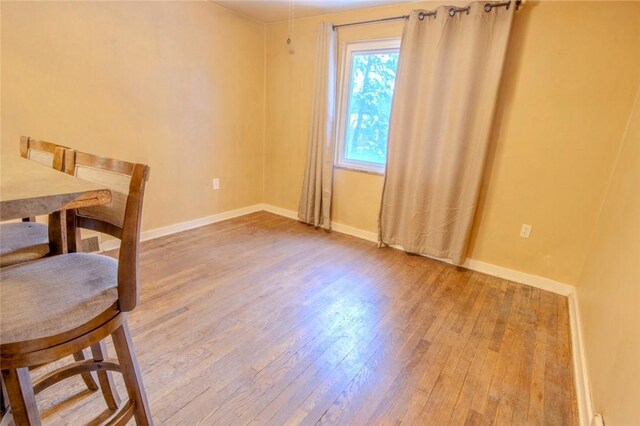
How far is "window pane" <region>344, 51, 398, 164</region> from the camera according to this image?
3.01 meters

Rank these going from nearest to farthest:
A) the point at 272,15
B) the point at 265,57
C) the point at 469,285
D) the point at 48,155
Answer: the point at 48,155 < the point at 469,285 < the point at 272,15 < the point at 265,57

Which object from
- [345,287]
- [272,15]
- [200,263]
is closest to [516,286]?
[345,287]

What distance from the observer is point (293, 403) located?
1.34 meters

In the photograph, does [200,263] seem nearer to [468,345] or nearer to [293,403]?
[293,403]

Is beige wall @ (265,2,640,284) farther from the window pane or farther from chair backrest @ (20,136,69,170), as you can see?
chair backrest @ (20,136,69,170)

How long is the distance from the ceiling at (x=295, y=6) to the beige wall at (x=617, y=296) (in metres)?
2.09

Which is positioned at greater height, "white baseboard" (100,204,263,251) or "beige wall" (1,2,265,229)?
"beige wall" (1,2,265,229)

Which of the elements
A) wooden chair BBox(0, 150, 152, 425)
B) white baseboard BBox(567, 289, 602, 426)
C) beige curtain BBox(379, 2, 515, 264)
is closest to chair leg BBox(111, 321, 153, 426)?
wooden chair BBox(0, 150, 152, 425)

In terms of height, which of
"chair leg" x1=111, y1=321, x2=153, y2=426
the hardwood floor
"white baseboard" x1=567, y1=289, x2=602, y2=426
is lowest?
the hardwood floor

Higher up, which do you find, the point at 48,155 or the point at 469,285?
the point at 48,155

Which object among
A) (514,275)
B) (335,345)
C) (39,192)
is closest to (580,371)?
(514,275)

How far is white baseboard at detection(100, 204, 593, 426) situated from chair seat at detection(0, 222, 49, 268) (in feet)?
5.37

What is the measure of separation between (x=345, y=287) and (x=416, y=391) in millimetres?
965

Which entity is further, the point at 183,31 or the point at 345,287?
the point at 183,31
